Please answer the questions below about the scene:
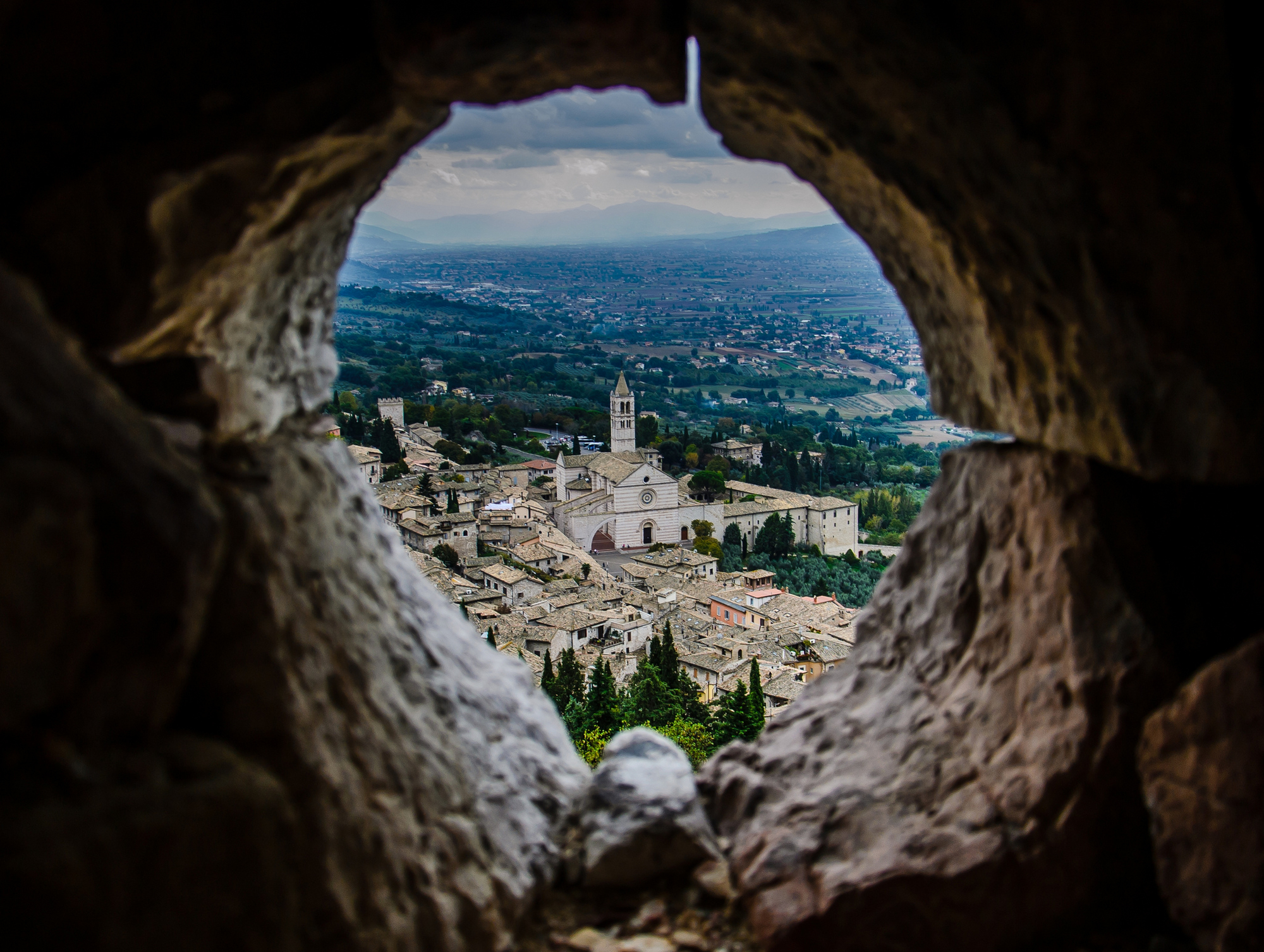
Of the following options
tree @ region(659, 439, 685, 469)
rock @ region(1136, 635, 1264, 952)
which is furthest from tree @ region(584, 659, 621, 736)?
tree @ region(659, 439, 685, 469)

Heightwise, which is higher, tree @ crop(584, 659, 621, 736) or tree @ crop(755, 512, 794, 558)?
tree @ crop(584, 659, 621, 736)

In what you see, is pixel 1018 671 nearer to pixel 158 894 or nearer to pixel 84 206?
A: pixel 158 894

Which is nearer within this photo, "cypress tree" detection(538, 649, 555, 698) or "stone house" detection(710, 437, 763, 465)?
"cypress tree" detection(538, 649, 555, 698)

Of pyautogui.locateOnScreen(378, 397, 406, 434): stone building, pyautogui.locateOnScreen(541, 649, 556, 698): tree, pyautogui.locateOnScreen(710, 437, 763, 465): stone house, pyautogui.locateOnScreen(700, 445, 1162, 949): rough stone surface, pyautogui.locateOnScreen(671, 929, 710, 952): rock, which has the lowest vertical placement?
pyautogui.locateOnScreen(710, 437, 763, 465): stone house

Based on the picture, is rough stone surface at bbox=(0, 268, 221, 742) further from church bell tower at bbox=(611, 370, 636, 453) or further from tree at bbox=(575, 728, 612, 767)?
church bell tower at bbox=(611, 370, 636, 453)

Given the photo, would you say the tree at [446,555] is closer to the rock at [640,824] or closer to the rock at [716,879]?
the rock at [640,824]

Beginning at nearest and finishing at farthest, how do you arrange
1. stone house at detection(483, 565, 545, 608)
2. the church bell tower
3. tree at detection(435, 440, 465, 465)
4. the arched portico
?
stone house at detection(483, 565, 545, 608)
the arched portico
tree at detection(435, 440, 465, 465)
the church bell tower

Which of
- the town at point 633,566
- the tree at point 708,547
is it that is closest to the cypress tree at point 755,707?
the town at point 633,566
